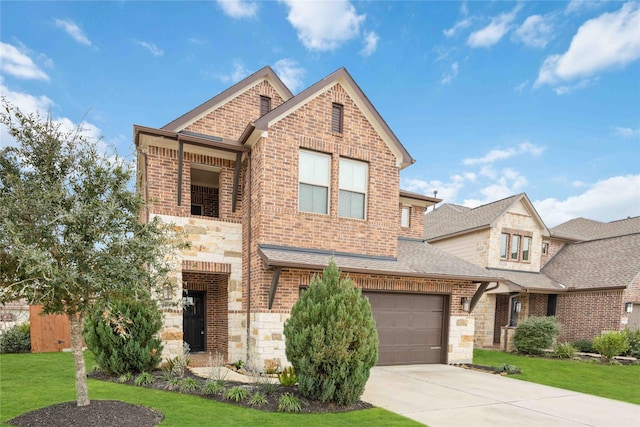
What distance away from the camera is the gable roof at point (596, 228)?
24.0 metres

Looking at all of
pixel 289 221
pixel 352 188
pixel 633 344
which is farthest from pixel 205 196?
pixel 633 344

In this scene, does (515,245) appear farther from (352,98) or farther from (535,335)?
(352,98)

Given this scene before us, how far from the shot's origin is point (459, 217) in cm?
2139

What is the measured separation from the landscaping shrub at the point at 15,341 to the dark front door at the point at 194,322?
526cm

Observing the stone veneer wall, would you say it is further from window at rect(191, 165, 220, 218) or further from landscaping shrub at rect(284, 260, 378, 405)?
landscaping shrub at rect(284, 260, 378, 405)

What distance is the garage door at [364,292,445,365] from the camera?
10.7 m

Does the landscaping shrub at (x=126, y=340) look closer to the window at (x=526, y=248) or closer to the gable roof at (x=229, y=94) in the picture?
the gable roof at (x=229, y=94)

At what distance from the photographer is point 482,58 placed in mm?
14289

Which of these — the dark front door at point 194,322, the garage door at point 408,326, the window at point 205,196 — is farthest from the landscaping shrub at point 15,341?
the garage door at point 408,326

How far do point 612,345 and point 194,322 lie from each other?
15424 mm

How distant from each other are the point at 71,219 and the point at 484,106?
57.9 feet

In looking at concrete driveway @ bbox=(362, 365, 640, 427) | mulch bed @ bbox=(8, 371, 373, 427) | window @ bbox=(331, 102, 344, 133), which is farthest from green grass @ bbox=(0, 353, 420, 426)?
window @ bbox=(331, 102, 344, 133)

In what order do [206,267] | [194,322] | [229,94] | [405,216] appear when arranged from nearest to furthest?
[206,267], [229,94], [194,322], [405,216]

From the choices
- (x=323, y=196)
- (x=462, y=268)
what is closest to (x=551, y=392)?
(x=462, y=268)
